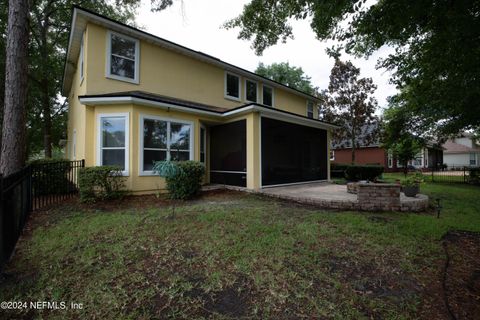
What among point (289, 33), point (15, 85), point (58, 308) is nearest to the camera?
point (58, 308)

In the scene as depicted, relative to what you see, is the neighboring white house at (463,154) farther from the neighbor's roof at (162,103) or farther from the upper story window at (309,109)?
the neighbor's roof at (162,103)

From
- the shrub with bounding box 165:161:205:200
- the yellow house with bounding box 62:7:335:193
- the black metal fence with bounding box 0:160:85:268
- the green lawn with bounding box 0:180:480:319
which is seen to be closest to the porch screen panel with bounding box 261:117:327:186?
the yellow house with bounding box 62:7:335:193

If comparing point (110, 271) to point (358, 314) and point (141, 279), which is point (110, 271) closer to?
point (141, 279)

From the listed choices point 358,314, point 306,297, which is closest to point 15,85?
point 306,297

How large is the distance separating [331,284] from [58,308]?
3175 mm

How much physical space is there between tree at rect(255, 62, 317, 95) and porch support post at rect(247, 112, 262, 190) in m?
21.4

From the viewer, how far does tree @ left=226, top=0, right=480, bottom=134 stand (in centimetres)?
372

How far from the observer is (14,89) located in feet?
18.3

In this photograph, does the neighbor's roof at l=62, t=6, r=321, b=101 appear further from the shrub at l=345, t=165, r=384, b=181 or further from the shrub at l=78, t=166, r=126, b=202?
the shrub at l=345, t=165, r=384, b=181

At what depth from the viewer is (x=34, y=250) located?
3.69 m

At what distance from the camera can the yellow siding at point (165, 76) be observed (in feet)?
25.8

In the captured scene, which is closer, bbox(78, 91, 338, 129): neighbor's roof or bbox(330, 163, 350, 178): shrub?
bbox(78, 91, 338, 129): neighbor's roof

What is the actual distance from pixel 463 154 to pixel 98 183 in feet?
167

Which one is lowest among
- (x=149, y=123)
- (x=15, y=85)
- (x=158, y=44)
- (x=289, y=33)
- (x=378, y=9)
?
(x=149, y=123)
